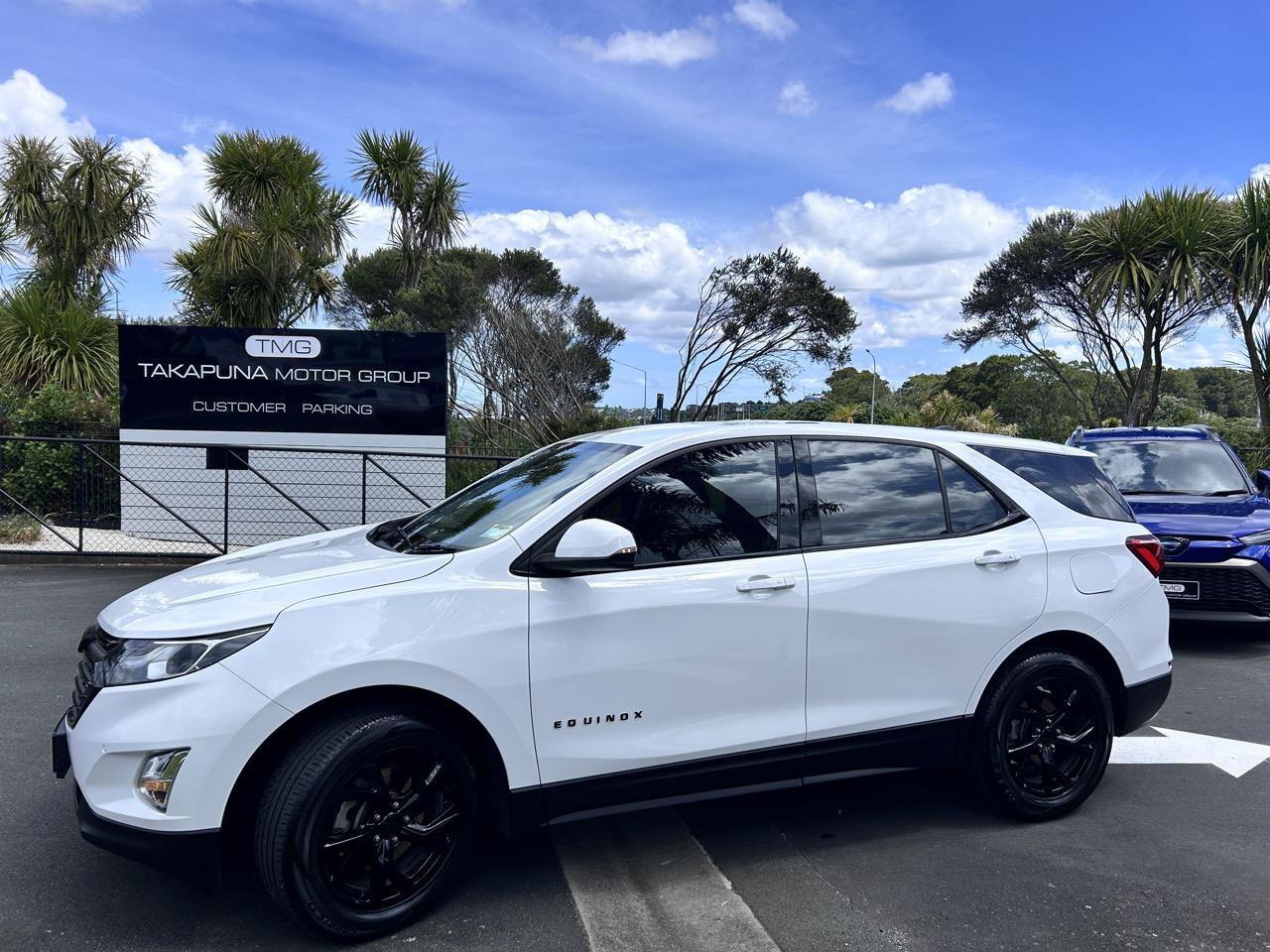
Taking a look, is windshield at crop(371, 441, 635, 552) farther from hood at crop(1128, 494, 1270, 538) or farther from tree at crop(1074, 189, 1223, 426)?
tree at crop(1074, 189, 1223, 426)

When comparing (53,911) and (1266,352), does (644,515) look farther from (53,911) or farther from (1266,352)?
(1266,352)

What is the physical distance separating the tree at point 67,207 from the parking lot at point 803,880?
55.6 ft

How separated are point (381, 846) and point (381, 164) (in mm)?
20268

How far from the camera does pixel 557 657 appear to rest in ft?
10.6

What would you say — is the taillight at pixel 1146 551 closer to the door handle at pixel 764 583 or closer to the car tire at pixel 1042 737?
the car tire at pixel 1042 737

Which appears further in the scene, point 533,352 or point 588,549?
point 533,352

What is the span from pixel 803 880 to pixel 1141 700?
6.21ft

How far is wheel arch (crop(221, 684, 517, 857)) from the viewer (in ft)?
9.80

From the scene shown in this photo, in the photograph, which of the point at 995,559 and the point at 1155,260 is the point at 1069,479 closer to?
the point at 995,559

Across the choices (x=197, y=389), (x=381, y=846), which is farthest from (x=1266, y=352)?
(x=381, y=846)

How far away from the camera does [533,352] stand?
86.9ft

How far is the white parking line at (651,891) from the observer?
124 inches

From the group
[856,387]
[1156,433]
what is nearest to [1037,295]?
[1156,433]

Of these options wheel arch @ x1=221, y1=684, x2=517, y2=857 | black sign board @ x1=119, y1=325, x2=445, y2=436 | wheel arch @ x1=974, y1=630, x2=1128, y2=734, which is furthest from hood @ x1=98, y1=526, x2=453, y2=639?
black sign board @ x1=119, y1=325, x2=445, y2=436
